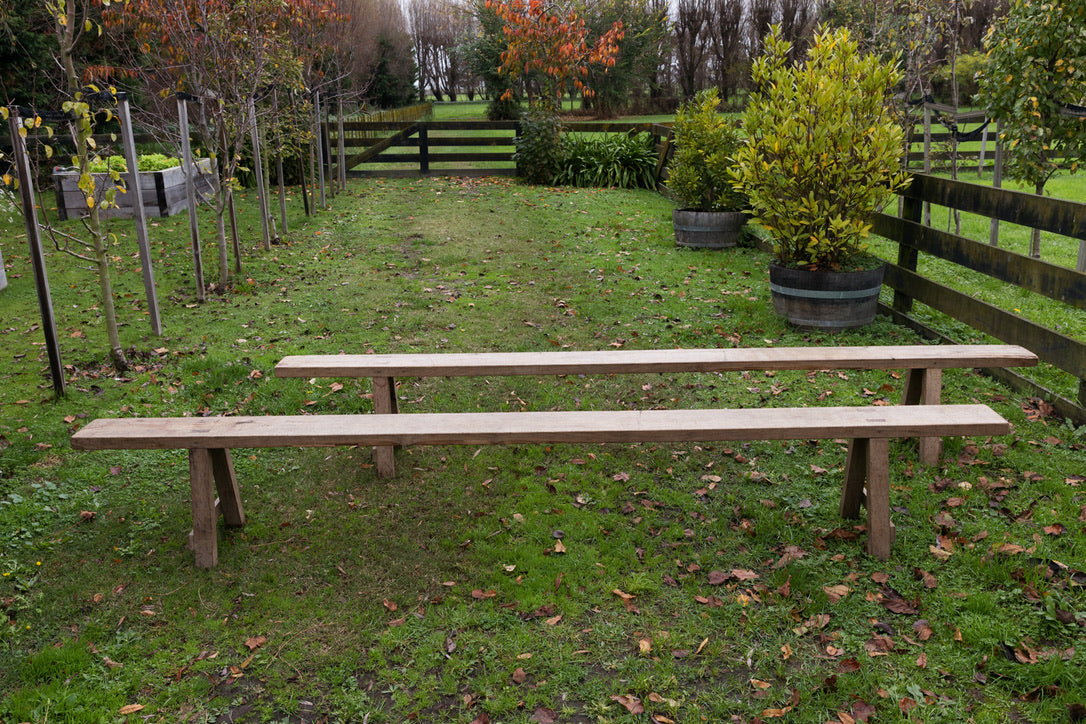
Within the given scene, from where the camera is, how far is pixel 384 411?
14.3 feet

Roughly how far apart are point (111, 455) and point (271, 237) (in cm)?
644

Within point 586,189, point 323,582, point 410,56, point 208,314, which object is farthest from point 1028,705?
point 410,56

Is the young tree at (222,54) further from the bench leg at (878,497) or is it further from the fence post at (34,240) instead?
the bench leg at (878,497)

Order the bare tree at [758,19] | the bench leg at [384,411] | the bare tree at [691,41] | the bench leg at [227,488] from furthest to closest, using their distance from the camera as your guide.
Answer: the bare tree at [691,41] < the bare tree at [758,19] < the bench leg at [384,411] < the bench leg at [227,488]

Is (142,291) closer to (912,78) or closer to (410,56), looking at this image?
(912,78)

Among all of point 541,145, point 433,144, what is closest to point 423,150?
point 433,144

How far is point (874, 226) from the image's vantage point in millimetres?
6996

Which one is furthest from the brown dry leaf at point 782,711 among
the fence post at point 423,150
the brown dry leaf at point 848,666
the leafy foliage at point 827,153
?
the fence post at point 423,150

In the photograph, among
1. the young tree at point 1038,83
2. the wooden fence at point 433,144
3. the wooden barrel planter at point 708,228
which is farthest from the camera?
the wooden fence at point 433,144

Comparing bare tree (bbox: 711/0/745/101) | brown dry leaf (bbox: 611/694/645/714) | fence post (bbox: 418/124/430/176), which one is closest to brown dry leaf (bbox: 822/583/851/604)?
brown dry leaf (bbox: 611/694/645/714)

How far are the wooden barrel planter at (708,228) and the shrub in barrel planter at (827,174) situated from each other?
10.1ft

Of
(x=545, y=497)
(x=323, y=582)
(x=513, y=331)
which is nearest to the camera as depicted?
(x=323, y=582)

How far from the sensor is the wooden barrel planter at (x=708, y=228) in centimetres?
973

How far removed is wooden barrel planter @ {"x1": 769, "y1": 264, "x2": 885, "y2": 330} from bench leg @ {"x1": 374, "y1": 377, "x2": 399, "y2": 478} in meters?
3.52
